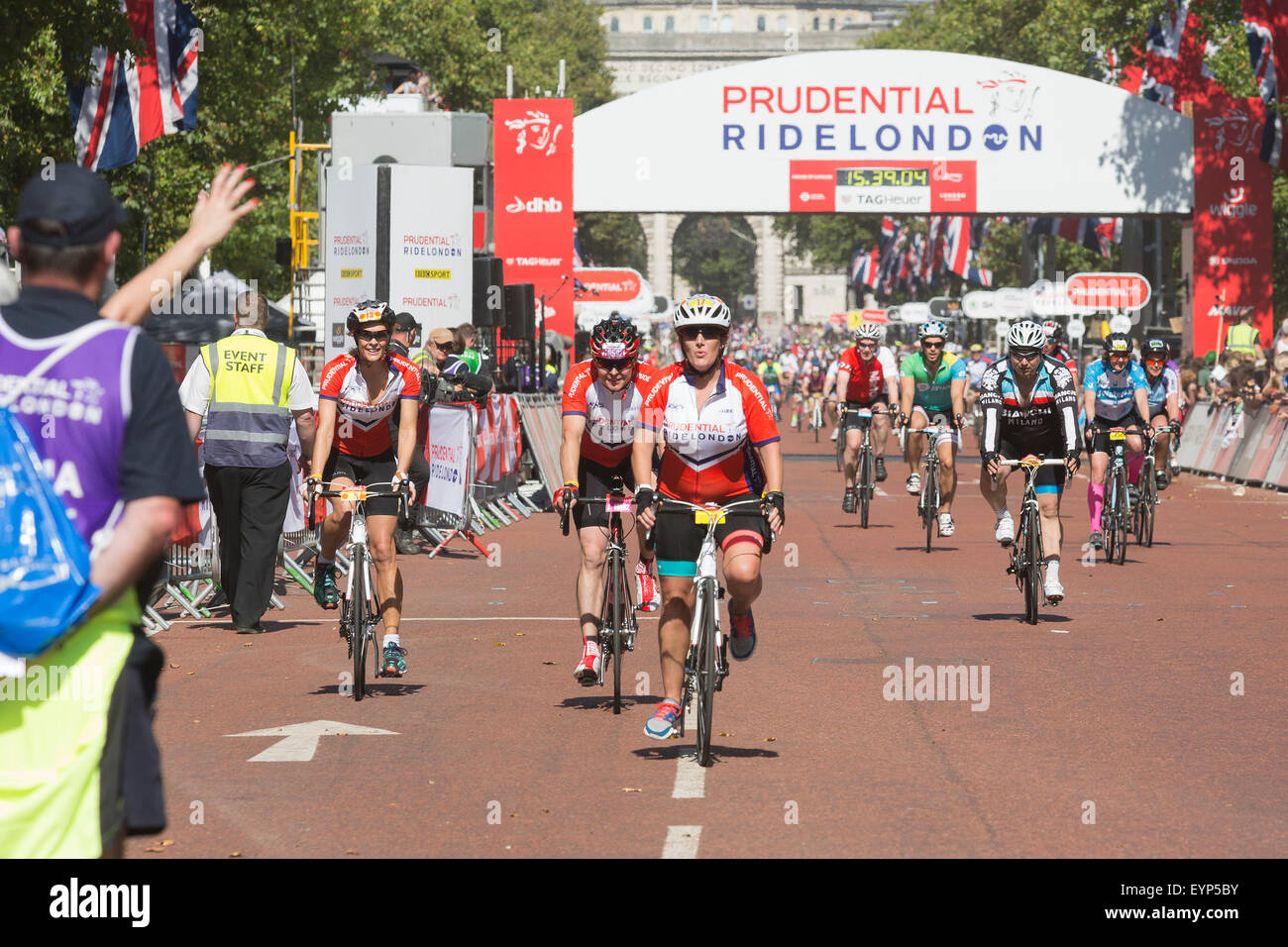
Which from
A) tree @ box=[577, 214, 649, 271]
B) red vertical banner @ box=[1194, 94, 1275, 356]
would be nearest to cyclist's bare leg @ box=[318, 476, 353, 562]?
red vertical banner @ box=[1194, 94, 1275, 356]

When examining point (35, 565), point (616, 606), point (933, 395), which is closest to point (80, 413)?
point (35, 565)

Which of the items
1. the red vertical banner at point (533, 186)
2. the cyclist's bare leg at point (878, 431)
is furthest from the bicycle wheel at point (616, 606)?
the red vertical banner at point (533, 186)

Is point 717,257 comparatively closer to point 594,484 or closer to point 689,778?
point 594,484

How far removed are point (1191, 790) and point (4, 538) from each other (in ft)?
17.3

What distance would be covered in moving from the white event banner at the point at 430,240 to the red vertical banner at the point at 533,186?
Result: 616 inches

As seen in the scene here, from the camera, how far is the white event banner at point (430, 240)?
73.5 ft

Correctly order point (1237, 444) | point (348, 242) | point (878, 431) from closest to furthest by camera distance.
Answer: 1. point (878, 431)
2. point (348, 242)
3. point (1237, 444)

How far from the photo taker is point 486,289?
24328mm

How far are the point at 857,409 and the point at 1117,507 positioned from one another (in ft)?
13.4

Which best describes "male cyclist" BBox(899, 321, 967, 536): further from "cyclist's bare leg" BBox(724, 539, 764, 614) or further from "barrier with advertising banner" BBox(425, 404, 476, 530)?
"cyclist's bare leg" BBox(724, 539, 764, 614)

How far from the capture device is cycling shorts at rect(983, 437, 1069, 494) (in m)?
14.2

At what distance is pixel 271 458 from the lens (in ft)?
43.1
